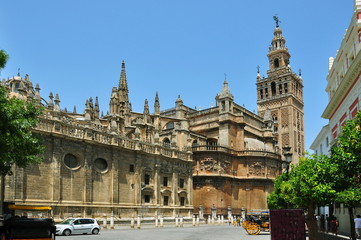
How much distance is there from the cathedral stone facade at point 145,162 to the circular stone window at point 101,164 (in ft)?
0.32

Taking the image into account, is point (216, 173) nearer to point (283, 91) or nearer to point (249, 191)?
point (249, 191)

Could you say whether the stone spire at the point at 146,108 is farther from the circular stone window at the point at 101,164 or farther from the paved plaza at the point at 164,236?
the paved plaza at the point at 164,236

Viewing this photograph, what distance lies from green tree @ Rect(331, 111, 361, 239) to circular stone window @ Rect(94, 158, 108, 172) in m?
22.8

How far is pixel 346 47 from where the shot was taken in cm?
2584

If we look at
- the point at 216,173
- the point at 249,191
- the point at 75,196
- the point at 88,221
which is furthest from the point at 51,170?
the point at 249,191

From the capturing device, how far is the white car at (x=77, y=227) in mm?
26422

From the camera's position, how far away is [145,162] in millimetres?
40844

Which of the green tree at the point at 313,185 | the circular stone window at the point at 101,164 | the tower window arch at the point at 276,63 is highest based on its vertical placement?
the tower window arch at the point at 276,63

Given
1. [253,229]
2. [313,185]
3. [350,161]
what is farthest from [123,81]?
[350,161]

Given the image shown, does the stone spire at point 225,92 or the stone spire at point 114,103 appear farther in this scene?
the stone spire at point 225,92

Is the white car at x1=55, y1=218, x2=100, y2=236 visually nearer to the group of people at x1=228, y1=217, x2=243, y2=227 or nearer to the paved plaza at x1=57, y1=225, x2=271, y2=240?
the paved plaza at x1=57, y1=225, x2=271, y2=240

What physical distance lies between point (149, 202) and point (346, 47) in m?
23.7

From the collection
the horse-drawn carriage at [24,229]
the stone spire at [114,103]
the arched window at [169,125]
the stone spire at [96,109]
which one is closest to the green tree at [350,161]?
the horse-drawn carriage at [24,229]

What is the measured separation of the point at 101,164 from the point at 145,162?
5.54 metres
